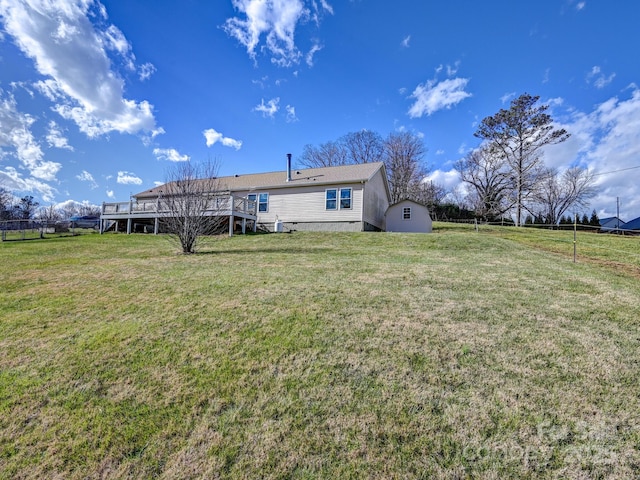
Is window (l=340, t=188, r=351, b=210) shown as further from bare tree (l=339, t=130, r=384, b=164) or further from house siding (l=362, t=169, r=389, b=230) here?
bare tree (l=339, t=130, r=384, b=164)

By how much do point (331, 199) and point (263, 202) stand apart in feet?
15.3

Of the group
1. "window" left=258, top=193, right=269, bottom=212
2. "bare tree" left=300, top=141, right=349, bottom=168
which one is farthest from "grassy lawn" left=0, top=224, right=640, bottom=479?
"bare tree" left=300, top=141, right=349, bottom=168

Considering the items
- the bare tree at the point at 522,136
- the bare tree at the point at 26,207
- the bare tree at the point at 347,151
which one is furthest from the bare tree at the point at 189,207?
the bare tree at the point at 26,207

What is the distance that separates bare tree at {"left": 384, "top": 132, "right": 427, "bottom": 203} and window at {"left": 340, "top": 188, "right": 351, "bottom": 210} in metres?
16.0

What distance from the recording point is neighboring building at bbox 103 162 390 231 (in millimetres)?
16938

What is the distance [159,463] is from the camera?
206cm

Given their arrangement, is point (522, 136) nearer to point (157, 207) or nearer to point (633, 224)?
point (633, 224)

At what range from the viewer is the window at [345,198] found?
17.0m

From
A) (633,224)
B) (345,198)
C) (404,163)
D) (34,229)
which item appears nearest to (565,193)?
(633,224)

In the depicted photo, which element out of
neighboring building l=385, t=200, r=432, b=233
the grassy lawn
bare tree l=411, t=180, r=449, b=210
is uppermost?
bare tree l=411, t=180, r=449, b=210

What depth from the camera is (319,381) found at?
2.83m

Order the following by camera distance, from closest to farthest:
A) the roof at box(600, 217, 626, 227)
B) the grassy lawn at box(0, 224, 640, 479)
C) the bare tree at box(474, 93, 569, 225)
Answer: the grassy lawn at box(0, 224, 640, 479) < the bare tree at box(474, 93, 569, 225) < the roof at box(600, 217, 626, 227)

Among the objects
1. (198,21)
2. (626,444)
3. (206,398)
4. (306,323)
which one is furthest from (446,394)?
(198,21)

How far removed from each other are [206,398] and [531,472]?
2.58m
